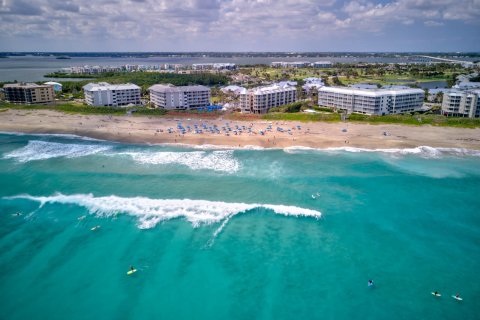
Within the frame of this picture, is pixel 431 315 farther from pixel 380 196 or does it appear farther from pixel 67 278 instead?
pixel 67 278

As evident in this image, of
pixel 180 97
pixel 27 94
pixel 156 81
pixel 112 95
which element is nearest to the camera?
pixel 180 97

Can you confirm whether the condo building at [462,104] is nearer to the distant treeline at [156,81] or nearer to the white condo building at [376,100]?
the white condo building at [376,100]

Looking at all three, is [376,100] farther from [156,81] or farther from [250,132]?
[156,81]

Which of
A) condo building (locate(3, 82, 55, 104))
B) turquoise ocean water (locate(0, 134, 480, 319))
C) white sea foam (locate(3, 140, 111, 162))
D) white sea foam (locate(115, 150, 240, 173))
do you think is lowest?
turquoise ocean water (locate(0, 134, 480, 319))

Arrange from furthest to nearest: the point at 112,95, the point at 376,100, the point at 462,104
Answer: the point at 112,95 → the point at 376,100 → the point at 462,104

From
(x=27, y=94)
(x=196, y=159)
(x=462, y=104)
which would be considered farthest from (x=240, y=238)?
(x=27, y=94)

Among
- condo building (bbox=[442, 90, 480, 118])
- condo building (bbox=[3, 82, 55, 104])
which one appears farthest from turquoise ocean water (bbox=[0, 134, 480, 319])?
condo building (bbox=[3, 82, 55, 104])

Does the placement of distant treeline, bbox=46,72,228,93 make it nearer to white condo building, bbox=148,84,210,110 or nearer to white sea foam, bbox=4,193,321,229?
white condo building, bbox=148,84,210,110

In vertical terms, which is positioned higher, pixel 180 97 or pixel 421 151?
pixel 180 97
